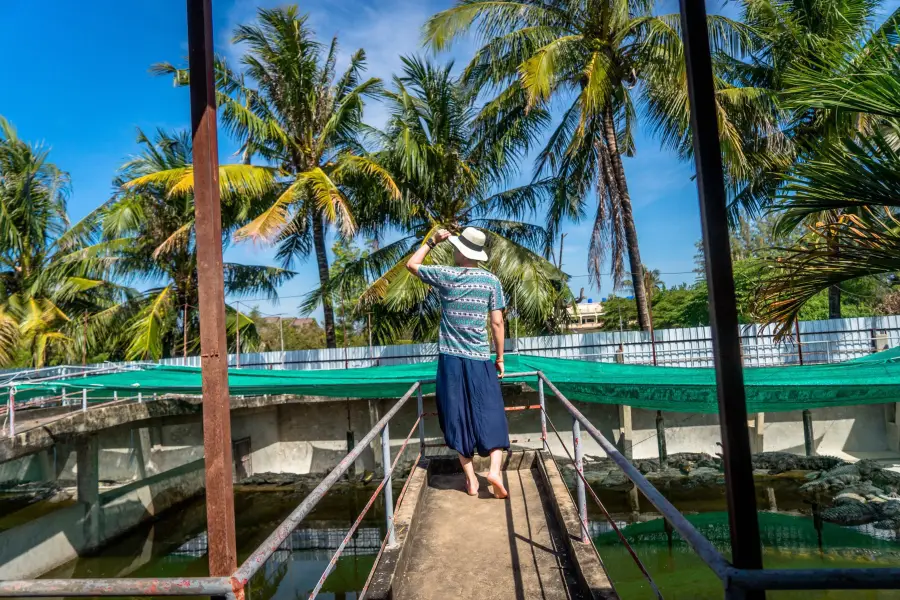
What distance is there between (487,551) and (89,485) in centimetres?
804

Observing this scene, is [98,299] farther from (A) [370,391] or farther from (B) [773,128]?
(B) [773,128]

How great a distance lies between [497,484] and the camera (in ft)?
9.77

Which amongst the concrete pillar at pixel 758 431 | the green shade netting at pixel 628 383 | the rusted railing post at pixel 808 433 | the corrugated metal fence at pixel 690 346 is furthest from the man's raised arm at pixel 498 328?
the rusted railing post at pixel 808 433

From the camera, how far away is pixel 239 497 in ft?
32.6

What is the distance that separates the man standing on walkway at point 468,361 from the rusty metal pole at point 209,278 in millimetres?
1218

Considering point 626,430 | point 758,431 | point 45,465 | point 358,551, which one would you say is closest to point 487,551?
point 358,551

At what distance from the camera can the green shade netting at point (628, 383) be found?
240 inches

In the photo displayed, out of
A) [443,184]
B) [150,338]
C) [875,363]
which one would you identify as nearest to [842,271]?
[875,363]

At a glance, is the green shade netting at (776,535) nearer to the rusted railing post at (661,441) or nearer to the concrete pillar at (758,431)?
the rusted railing post at (661,441)

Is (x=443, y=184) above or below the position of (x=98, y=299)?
above

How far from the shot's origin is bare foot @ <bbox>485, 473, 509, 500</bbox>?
296 cm

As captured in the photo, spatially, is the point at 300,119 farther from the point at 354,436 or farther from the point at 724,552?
the point at 724,552

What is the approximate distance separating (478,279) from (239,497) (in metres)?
8.64

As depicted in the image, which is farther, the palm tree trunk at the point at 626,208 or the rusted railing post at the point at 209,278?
the palm tree trunk at the point at 626,208
